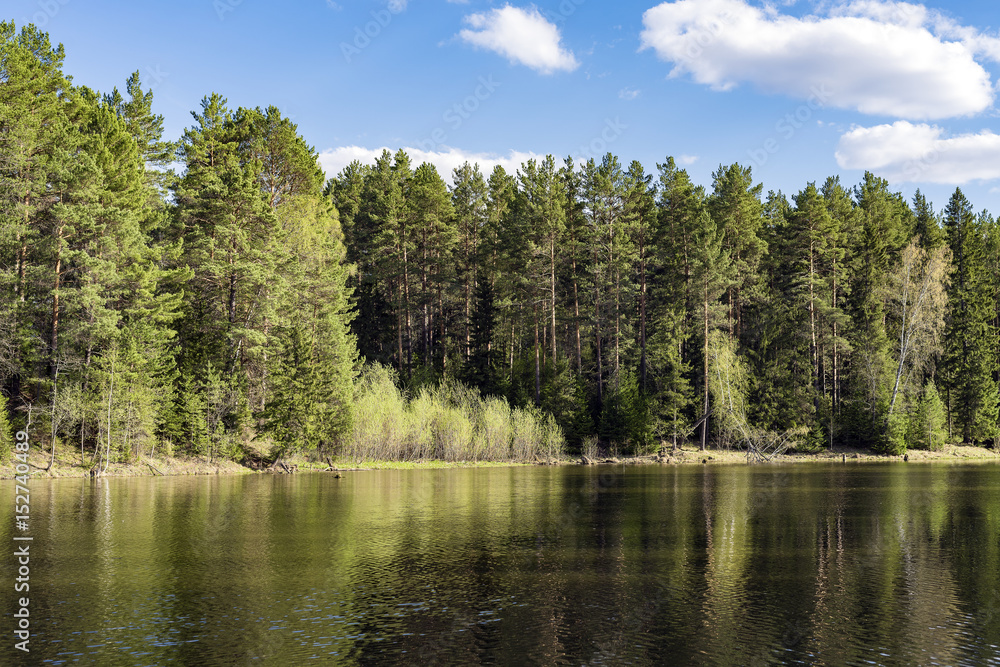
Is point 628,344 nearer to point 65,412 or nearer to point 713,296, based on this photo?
point 713,296

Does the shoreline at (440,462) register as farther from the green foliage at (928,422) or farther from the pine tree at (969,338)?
the pine tree at (969,338)

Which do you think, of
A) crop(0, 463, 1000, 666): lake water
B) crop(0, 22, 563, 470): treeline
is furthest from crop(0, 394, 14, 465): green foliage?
crop(0, 463, 1000, 666): lake water

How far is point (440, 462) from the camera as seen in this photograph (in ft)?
225

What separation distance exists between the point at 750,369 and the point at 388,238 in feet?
145

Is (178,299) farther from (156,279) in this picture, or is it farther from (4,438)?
(4,438)

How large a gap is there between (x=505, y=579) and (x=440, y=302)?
2642 inches

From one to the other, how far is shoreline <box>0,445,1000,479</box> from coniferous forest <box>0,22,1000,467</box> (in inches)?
48.1

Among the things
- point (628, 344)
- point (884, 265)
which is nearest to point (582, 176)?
point (628, 344)

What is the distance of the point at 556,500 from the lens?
136 ft

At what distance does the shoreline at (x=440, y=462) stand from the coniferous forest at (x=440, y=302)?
122 centimetres

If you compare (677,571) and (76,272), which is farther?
(76,272)

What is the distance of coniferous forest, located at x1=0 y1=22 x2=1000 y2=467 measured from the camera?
51.7 metres

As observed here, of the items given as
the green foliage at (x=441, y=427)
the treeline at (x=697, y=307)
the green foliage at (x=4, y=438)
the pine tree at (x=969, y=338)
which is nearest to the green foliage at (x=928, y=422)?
the treeline at (x=697, y=307)

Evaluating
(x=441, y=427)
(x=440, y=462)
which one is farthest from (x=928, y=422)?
Result: (x=440, y=462)
